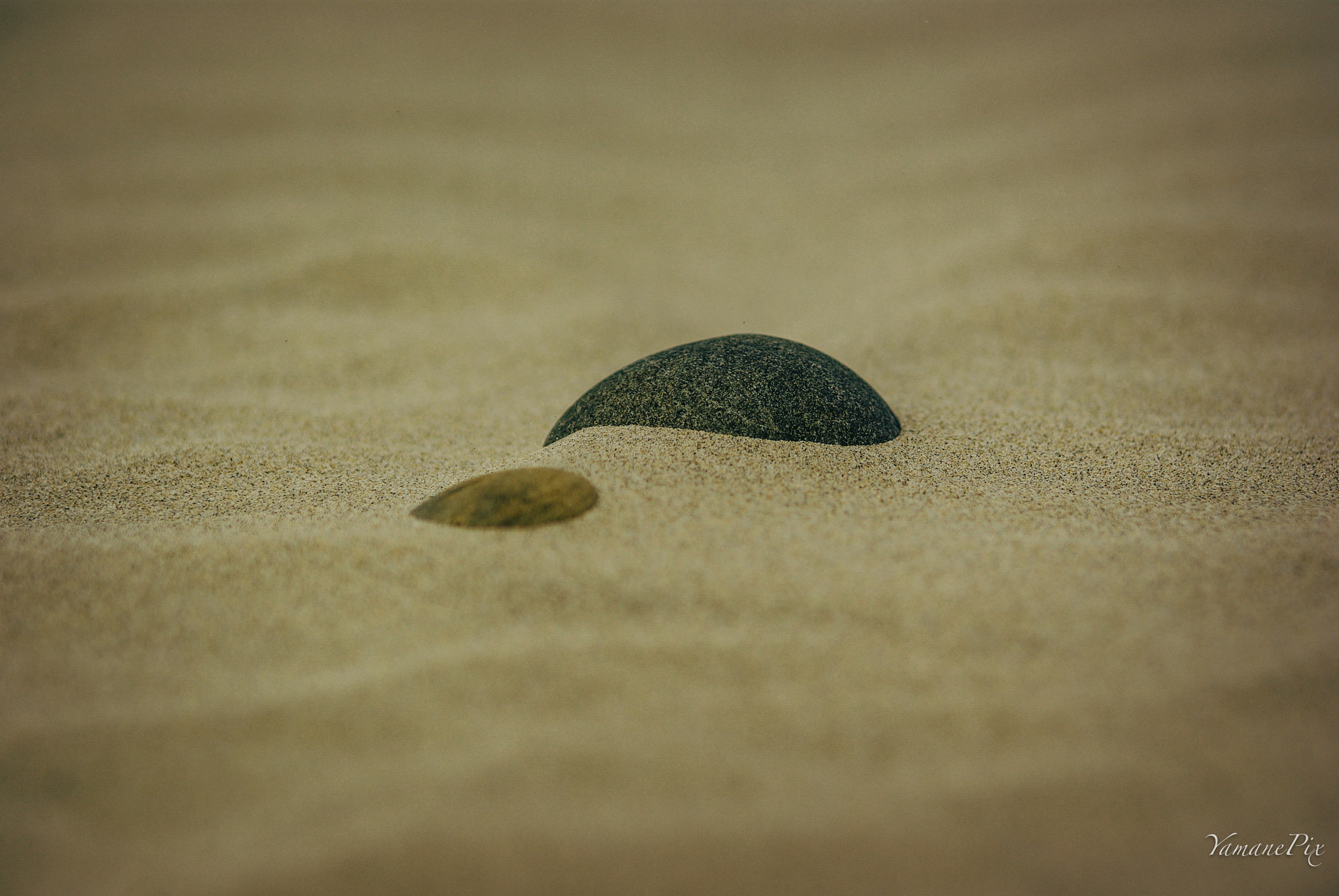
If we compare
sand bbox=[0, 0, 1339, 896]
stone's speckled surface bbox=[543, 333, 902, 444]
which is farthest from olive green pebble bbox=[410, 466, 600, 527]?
stone's speckled surface bbox=[543, 333, 902, 444]

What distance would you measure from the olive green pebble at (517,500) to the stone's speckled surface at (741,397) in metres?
0.47

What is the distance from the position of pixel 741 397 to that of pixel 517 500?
787 millimetres

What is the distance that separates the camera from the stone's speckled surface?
246cm

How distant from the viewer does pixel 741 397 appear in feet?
8.14

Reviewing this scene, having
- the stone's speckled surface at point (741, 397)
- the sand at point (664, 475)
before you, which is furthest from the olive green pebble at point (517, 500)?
the stone's speckled surface at point (741, 397)

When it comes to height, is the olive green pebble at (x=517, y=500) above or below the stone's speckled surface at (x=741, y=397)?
below

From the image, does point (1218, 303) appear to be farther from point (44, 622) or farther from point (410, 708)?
point (44, 622)

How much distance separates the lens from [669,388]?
8.36 feet

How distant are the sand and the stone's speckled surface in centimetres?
9

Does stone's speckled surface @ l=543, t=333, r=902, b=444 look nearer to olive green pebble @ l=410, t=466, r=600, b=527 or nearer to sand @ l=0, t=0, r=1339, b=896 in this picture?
sand @ l=0, t=0, r=1339, b=896

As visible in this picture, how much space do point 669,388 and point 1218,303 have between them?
2864 mm

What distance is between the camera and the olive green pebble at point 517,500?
2.02m

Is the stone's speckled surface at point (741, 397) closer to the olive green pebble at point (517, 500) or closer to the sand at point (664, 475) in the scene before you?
the sand at point (664, 475)

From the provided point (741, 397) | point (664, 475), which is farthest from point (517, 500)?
point (741, 397)
